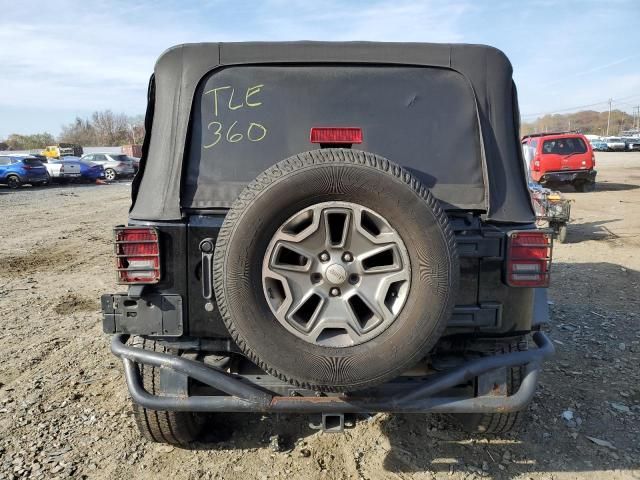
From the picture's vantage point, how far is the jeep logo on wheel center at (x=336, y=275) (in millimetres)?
2279

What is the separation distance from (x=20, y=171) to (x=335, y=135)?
22583 mm

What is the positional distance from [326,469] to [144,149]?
81.5 inches

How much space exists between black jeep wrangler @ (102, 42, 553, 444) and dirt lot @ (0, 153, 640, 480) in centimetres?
25

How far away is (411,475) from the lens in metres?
2.87

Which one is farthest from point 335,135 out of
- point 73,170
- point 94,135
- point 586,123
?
point 586,123

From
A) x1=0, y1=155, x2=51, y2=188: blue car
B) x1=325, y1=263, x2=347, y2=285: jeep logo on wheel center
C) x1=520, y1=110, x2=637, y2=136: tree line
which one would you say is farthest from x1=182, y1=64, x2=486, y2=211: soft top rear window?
x1=520, y1=110, x2=637, y2=136: tree line

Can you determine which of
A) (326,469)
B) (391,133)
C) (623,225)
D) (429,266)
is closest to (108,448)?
(326,469)

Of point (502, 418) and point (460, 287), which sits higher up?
point (460, 287)

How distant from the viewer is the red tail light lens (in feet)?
8.56

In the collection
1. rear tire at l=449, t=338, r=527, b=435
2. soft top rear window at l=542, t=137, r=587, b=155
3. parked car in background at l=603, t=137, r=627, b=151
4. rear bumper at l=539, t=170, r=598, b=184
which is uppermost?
parked car in background at l=603, t=137, r=627, b=151

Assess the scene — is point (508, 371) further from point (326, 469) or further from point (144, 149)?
point (144, 149)

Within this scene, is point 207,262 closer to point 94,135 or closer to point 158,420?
point 158,420

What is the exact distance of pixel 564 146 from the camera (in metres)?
16.3

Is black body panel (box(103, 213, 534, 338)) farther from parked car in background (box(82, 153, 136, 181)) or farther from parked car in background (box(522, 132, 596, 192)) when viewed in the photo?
parked car in background (box(82, 153, 136, 181))
